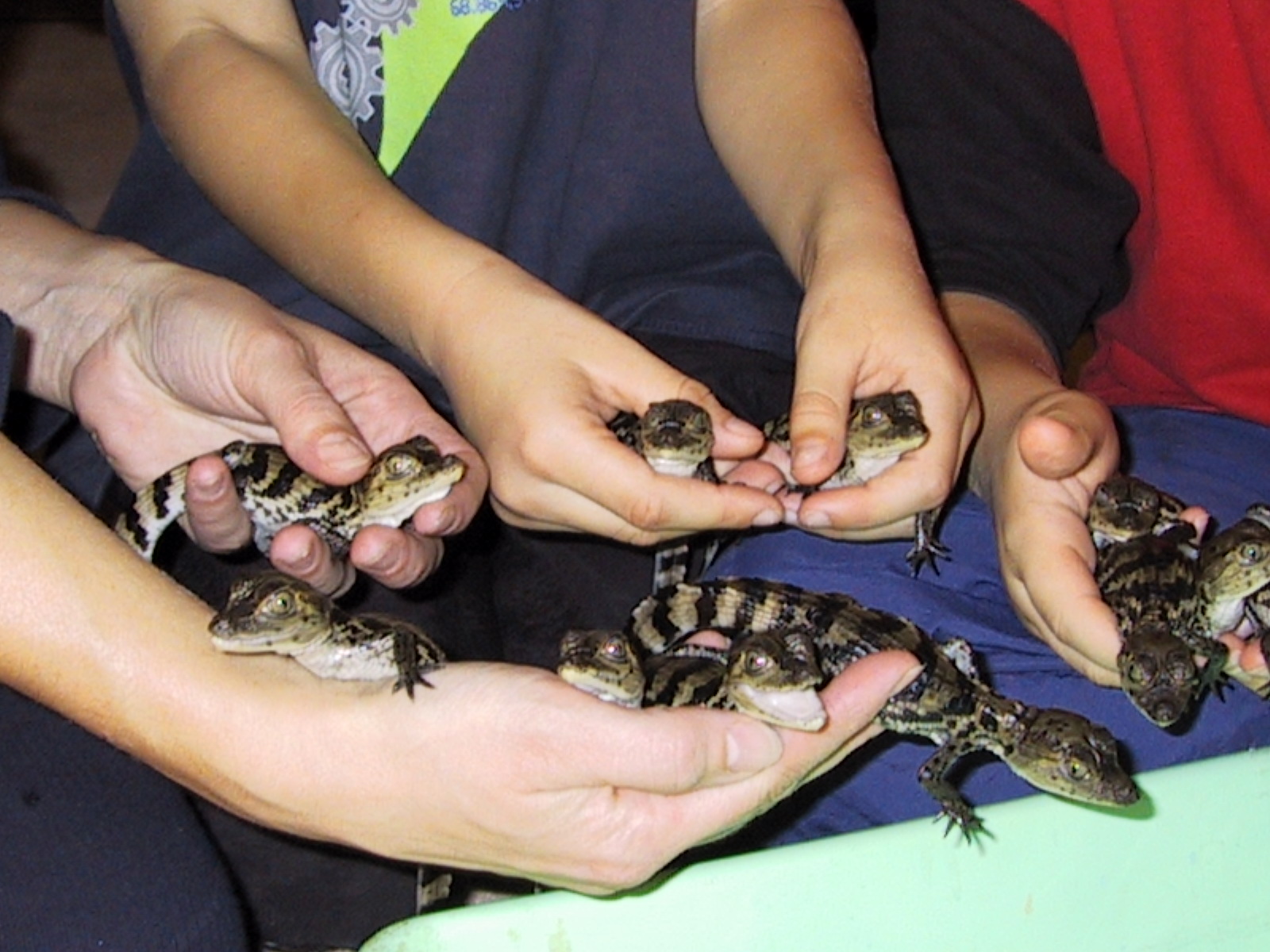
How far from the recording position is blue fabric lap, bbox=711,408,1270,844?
2090mm

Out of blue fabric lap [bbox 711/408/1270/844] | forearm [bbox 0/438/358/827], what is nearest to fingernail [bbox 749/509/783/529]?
blue fabric lap [bbox 711/408/1270/844]

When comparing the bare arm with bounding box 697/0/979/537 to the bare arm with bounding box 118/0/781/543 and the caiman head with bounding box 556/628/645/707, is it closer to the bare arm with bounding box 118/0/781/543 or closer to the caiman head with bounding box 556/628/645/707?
the bare arm with bounding box 118/0/781/543

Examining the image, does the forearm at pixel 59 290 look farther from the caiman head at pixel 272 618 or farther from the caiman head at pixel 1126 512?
the caiman head at pixel 1126 512

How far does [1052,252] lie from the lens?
7.94 feet

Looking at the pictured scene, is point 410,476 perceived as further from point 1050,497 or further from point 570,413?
point 1050,497

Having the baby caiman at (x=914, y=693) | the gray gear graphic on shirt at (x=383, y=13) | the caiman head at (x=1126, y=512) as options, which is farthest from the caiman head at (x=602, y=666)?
the gray gear graphic on shirt at (x=383, y=13)

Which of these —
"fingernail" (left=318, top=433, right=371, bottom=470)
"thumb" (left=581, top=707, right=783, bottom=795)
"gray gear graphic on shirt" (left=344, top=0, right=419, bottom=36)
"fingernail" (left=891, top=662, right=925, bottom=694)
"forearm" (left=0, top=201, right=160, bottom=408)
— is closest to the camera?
"thumb" (left=581, top=707, right=783, bottom=795)

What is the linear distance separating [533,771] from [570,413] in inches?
20.2

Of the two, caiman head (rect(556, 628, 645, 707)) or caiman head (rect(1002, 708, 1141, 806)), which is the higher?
caiman head (rect(556, 628, 645, 707))

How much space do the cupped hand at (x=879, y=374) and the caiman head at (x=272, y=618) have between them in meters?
0.69

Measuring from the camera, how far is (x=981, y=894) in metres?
1.70

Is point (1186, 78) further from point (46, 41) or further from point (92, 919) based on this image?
point (46, 41)

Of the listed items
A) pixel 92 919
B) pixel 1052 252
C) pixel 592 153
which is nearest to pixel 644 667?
pixel 92 919

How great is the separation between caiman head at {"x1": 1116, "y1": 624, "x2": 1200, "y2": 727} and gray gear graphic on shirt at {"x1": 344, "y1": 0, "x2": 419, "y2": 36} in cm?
151
